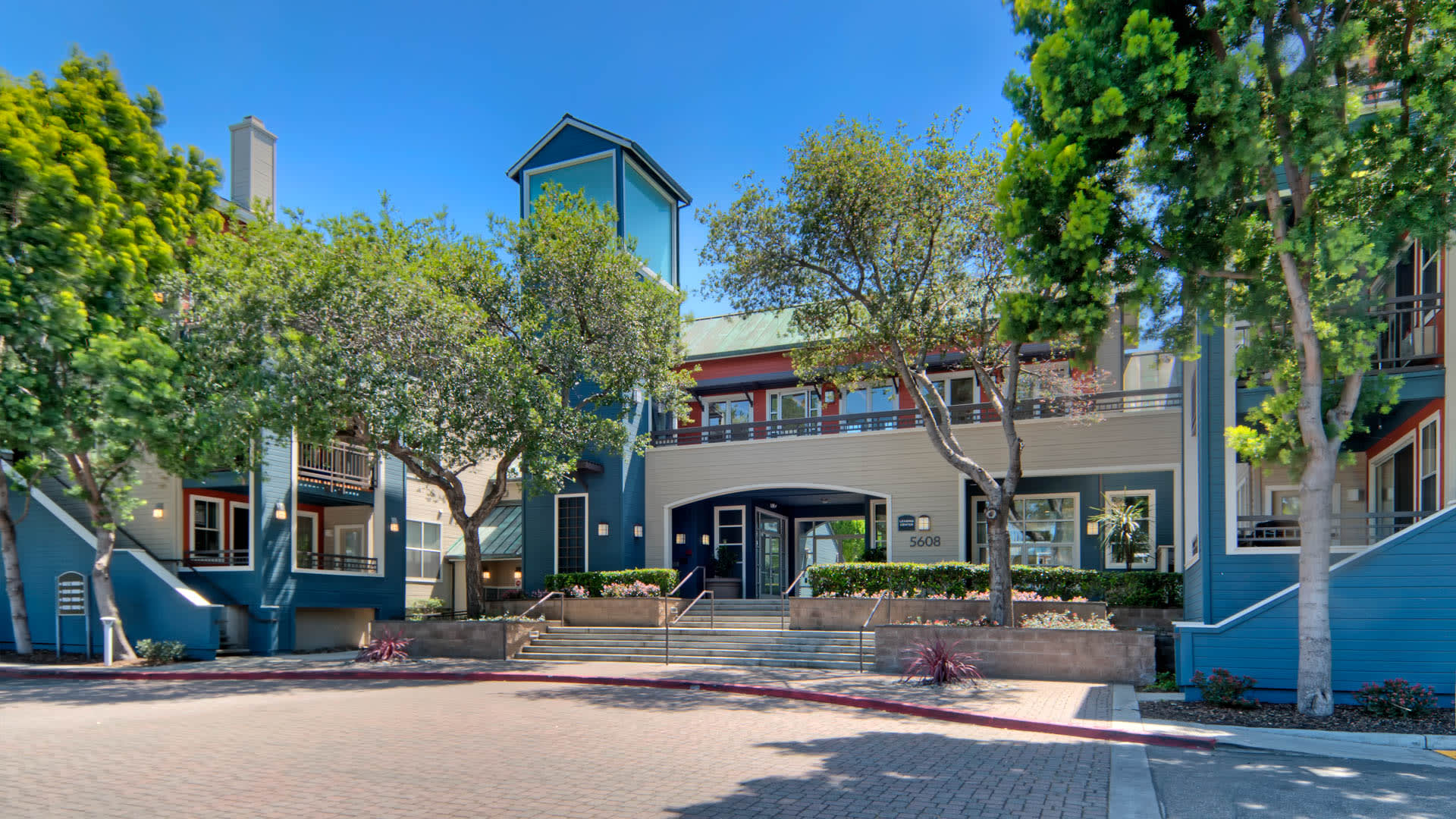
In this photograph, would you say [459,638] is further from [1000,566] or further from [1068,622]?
[1068,622]

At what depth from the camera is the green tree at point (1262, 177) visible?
370 inches

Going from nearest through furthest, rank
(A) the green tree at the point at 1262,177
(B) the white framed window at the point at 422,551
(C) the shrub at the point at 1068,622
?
(A) the green tree at the point at 1262,177, (C) the shrub at the point at 1068,622, (B) the white framed window at the point at 422,551

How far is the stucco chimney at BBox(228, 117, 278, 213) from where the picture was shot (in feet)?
77.8

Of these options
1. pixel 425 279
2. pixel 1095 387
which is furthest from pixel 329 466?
pixel 1095 387

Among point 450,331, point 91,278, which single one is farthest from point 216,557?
point 450,331

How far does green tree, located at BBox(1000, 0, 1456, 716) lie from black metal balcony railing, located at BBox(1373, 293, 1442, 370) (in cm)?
106

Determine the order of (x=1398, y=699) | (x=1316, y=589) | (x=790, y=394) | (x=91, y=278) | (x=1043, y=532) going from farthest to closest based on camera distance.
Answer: (x=790, y=394)
(x=1043, y=532)
(x=91, y=278)
(x=1316, y=589)
(x=1398, y=699)

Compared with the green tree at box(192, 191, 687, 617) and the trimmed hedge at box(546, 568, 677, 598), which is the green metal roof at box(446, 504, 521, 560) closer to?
the trimmed hedge at box(546, 568, 677, 598)

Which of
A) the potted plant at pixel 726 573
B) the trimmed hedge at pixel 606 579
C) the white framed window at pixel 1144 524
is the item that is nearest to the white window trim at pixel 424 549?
the trimmed hedge at pixel 606 579

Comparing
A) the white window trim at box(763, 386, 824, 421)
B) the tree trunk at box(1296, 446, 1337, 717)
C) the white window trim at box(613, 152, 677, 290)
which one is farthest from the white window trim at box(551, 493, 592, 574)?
the tree trunk at box(1296, 446, 1337, 717)

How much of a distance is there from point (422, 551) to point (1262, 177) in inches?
888

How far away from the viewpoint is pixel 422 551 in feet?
85.7

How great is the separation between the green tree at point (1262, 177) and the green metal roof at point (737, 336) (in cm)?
1444

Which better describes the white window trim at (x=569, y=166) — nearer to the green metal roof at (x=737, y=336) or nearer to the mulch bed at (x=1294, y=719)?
the green metal roof at (x=737, y=336)
